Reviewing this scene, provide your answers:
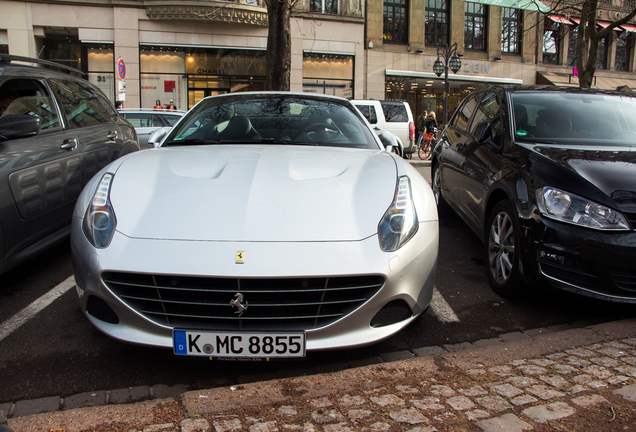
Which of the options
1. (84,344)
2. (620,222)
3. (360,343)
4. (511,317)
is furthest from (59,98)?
(620,222)

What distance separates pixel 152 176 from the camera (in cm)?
280

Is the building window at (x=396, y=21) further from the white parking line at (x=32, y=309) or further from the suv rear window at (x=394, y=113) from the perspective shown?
the white parking line at (x=32, y=309)

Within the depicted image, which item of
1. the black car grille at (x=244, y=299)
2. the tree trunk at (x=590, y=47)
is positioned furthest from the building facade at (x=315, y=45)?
the black car grille at (x=244, y=299)

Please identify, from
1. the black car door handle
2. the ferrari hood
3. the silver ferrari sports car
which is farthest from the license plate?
the black car door handle

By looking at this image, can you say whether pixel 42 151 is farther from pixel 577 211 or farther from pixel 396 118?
pixel 396 118

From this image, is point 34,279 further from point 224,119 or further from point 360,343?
point 360,343

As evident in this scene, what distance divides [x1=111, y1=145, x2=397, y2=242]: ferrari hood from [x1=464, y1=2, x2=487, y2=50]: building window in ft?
83.0

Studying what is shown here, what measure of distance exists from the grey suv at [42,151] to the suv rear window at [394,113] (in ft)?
36.1

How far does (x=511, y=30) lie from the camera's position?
26203 millimetres

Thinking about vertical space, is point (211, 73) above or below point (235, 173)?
above

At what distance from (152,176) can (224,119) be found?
3.77ft

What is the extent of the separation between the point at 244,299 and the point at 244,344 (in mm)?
198

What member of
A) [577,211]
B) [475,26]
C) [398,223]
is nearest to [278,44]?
[577,211]

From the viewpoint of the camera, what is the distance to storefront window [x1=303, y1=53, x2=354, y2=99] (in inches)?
853
